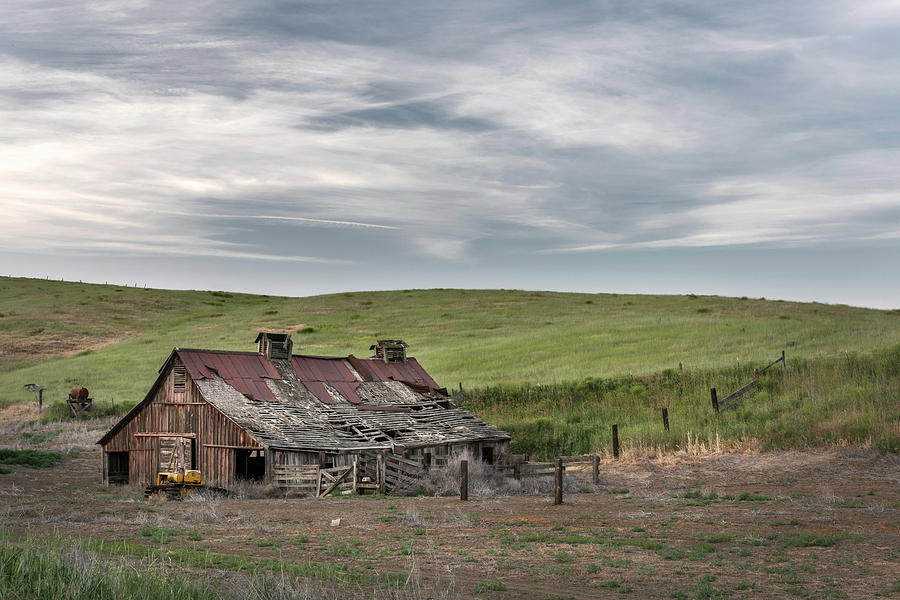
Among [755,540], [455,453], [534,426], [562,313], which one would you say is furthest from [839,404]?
[562,313]

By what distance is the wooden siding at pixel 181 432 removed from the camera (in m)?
31.3

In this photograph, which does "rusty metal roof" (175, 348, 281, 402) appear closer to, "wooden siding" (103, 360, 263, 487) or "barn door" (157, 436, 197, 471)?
"wooden siding" (103, 360, 263, 487)

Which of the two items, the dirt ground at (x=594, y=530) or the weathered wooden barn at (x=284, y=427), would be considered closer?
the dirt ground at (x=594, y=530)

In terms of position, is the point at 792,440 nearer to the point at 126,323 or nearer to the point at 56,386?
the point at 56,386

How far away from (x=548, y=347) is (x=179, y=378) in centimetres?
3414

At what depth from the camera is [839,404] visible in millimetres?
36406

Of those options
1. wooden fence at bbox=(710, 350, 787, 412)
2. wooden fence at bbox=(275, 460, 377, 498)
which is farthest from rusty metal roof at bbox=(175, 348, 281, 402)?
wooden fence at bbox=(710, 350, 787, 412)

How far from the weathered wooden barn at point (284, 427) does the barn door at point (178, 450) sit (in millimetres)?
39

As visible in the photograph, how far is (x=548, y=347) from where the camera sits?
205 feet

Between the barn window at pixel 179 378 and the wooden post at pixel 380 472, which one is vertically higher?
the barn window at pixel 179 378

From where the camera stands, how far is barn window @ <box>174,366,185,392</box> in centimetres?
3322

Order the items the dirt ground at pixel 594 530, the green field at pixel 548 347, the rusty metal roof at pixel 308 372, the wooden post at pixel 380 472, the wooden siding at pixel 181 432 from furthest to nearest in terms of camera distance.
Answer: the green field at pixel 548 347
the rusty metal roof at pixel 308 372
the wooden siding at pixel 181 432
the wooden post at pixel 380 472
the dirt ground at pixel 594 530

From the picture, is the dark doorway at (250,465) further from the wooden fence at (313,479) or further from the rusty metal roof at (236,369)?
the rusty metal roof at (236,369)

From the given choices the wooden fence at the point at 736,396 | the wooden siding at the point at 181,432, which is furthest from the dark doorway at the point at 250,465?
the wooden fence at the point at 736,396
